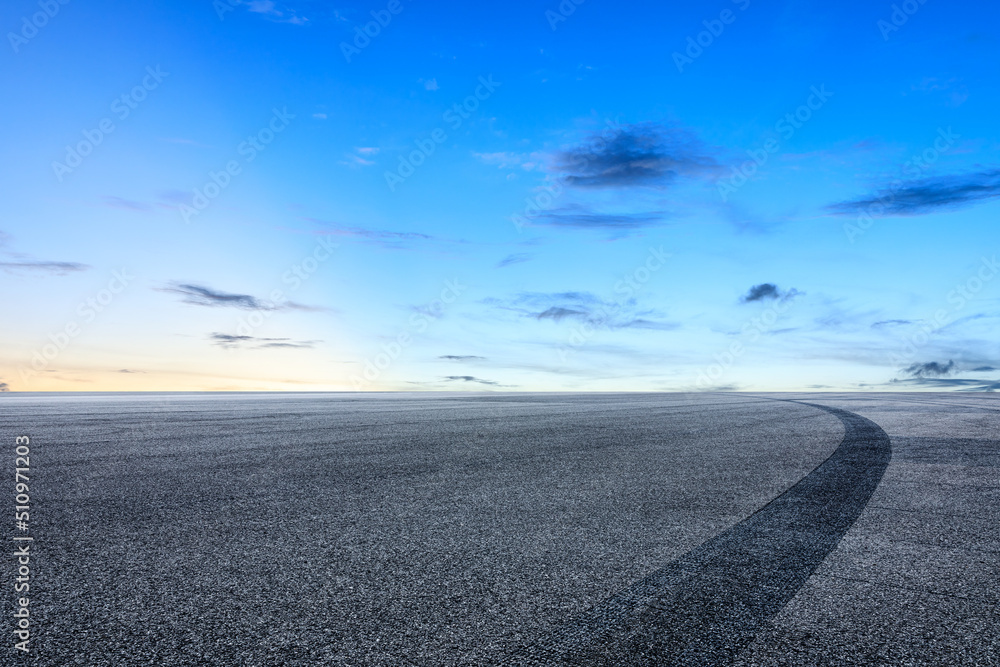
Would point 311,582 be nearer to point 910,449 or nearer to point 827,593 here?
point 827,593

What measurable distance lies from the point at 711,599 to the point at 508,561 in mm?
1358

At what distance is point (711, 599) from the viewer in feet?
11.6

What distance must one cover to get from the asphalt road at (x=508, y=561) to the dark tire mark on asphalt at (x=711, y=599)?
16mm

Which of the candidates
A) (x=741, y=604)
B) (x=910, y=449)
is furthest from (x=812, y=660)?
(x=910, y=449)

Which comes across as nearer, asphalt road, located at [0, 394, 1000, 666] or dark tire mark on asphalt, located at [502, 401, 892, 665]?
dark tire mark on asphalt, located at [502, 401, 892, 665]

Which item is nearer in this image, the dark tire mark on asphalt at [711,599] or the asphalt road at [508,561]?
the dark tire mark on asphalt at [711,599]

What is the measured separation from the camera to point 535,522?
5.43 metres

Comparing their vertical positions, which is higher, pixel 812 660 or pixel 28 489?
pixel 28 489

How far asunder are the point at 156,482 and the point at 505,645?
5935mm

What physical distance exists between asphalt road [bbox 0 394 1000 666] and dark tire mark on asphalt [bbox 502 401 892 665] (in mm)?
16

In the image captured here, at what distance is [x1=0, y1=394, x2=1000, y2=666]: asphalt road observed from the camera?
2.96 meters

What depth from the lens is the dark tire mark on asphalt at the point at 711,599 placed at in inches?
112

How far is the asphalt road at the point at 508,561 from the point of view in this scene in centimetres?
296

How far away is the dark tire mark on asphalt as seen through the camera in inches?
112
